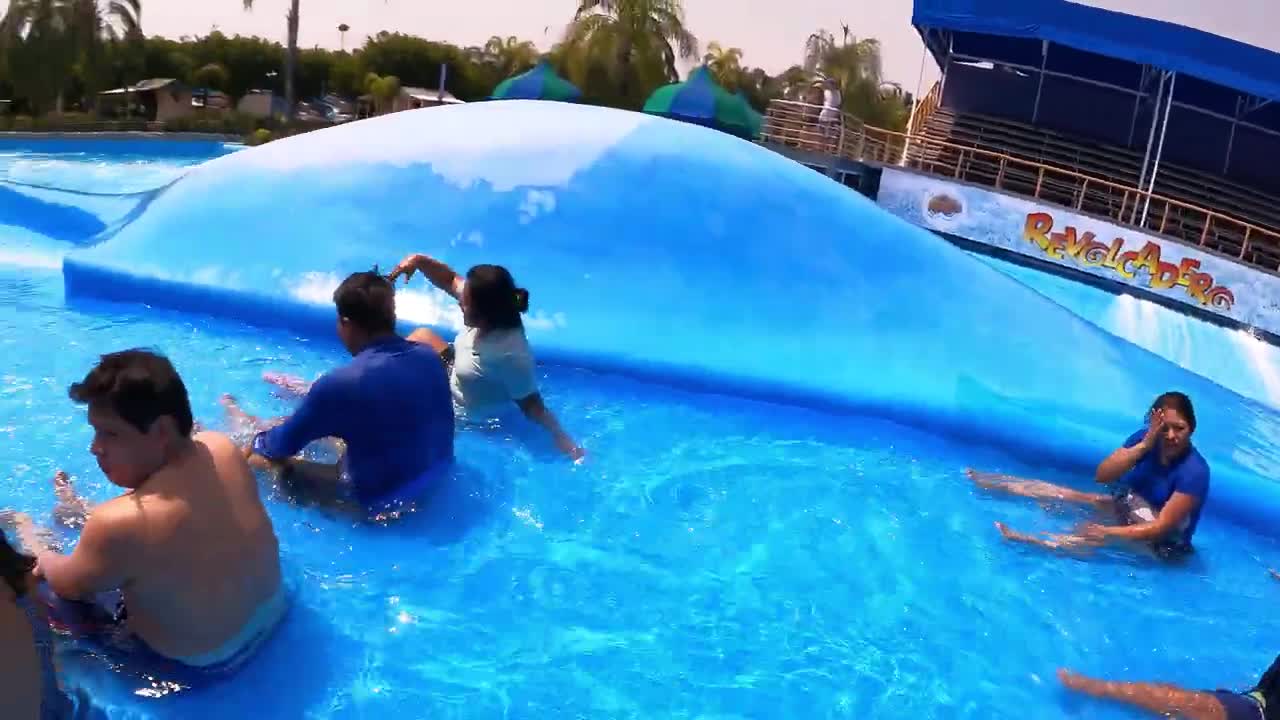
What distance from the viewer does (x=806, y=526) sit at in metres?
4.02

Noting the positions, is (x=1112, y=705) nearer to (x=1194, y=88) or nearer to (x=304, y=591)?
(x=304, y=591)

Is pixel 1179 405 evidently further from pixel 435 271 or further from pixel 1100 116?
pixel 1100 116

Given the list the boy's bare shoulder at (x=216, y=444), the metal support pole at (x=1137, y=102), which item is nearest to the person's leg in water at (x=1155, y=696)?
the boy's bare shoulder at (x=216, y=444)

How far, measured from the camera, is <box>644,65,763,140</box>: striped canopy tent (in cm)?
2030

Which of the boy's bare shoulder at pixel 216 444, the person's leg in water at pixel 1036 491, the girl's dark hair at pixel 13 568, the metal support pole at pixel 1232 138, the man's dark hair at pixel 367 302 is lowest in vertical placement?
the person's leg in water at pixel 1036 491

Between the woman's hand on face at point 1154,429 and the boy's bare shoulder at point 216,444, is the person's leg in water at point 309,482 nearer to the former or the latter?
the boy's bare shoulder at point 216,444

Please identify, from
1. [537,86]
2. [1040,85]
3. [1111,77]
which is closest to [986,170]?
[1040,85]

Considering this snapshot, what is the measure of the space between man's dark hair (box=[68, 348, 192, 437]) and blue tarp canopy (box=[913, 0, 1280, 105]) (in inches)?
673

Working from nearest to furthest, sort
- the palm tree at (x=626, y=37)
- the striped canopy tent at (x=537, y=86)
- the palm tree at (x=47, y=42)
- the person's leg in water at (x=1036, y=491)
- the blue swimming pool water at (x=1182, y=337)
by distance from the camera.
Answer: the person's leg in water at (x=1036, y=491), the blue swimming pool water at (x=1182, y=337), the striped canopy tent at (x=537, y=86), the palm tree at (x=47, y=42), the palm tree at (x=626, y=37)

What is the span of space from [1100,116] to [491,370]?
18.4m

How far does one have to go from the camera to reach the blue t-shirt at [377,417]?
3.22 m

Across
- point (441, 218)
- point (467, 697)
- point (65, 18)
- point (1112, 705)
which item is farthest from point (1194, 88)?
point (65, 18)

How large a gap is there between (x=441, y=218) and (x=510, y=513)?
2762 mm

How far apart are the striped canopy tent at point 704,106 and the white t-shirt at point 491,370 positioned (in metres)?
16.6
